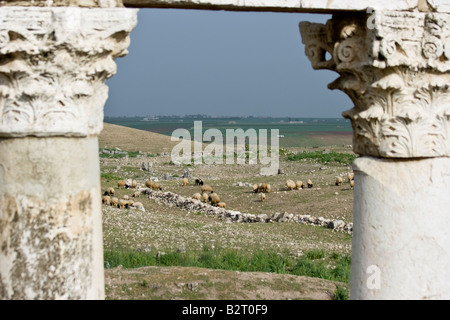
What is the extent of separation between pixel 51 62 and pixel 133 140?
43.8 meters

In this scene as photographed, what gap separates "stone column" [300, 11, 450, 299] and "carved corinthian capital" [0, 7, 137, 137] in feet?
6.76

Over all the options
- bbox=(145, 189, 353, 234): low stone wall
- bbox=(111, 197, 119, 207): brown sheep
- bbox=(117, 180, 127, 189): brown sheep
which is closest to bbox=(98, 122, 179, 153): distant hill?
bbox=(117, 180, 127, 189): brown sheep

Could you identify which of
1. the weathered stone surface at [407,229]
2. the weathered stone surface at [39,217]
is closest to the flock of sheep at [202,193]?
the weathered stone surface at [407,229]

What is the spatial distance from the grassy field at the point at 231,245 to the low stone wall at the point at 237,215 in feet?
0.98

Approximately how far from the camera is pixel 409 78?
484 centimetres

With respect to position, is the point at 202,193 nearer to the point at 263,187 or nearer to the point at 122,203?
the point at 263,187

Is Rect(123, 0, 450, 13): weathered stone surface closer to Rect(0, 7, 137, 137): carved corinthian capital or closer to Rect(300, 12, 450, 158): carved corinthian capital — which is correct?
Rect(300, 12, 450, 158): carved corinthian capital

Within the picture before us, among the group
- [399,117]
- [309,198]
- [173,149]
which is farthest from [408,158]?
[173,149]

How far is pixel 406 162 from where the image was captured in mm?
4883

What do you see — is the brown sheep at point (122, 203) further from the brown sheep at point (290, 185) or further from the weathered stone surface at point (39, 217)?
the weathered stone surface at point (39, 217)

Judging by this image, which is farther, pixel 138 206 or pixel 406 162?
pixel 138 206

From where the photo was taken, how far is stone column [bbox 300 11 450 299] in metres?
4.77

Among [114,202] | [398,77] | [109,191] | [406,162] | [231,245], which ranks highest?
[398,77]

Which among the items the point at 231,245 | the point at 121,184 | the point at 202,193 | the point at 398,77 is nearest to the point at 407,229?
the point at 398,77
